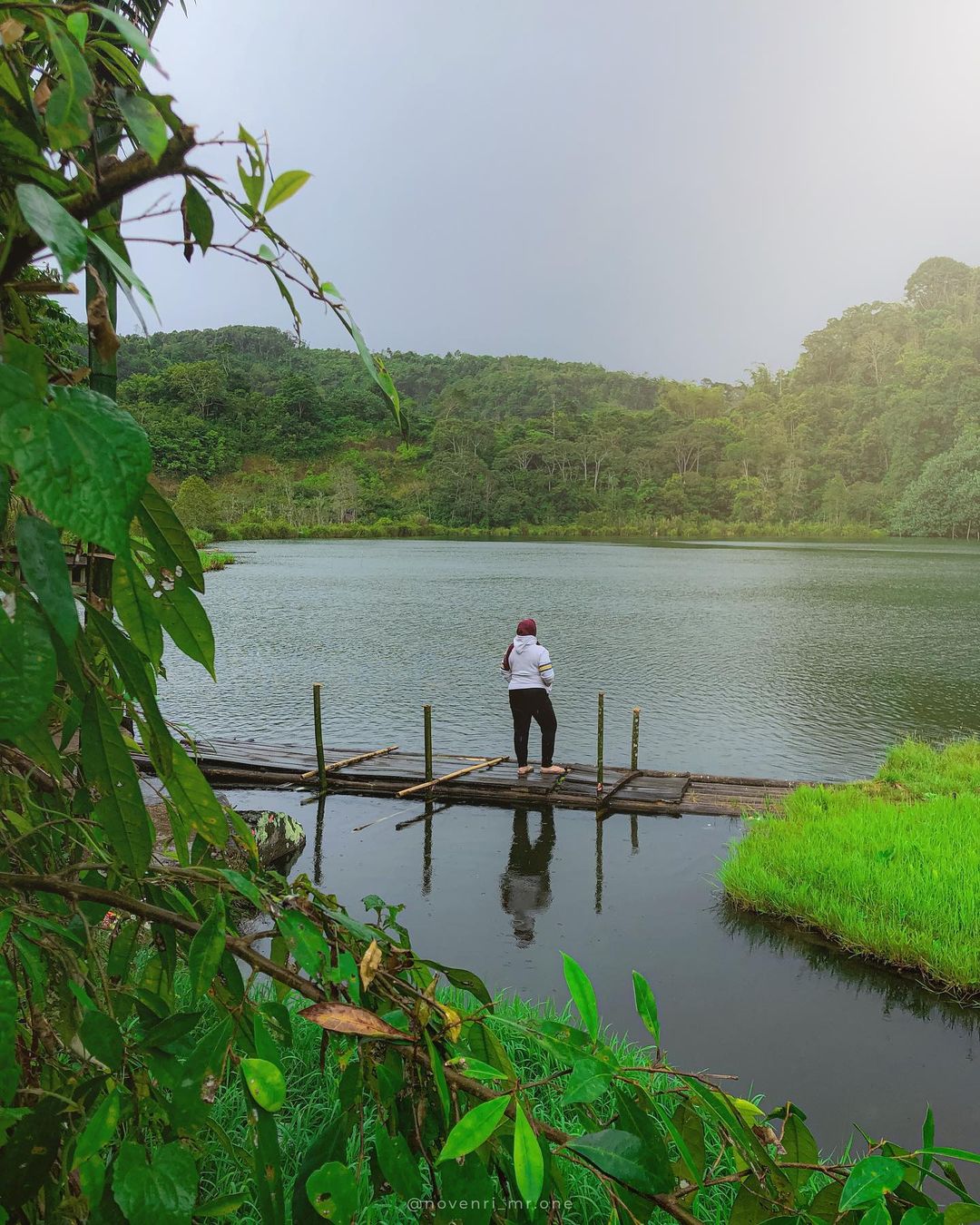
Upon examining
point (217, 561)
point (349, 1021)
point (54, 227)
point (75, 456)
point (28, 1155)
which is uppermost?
point (54, 227)

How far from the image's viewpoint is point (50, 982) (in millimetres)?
861

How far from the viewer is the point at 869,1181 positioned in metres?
0.53

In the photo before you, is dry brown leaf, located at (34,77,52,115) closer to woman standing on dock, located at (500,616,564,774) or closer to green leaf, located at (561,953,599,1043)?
green leaf, located at (561,953,599,1043)

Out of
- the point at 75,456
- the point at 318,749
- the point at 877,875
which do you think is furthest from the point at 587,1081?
the point at 318,749

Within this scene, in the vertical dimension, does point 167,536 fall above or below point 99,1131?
above

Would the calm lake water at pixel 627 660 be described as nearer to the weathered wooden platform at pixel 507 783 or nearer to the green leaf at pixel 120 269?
the weathered wooden platform at pixel 507 783

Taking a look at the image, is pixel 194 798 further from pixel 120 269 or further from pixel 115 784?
pixel 120 269

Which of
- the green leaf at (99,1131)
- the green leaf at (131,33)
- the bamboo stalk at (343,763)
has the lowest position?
the bamboo stalk at (343,763)

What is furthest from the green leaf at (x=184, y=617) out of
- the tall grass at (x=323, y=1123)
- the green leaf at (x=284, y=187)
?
the tall grass at (x=323, y=1123)

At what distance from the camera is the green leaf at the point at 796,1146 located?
2.14 feet

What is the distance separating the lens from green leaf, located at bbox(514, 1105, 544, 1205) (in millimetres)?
472

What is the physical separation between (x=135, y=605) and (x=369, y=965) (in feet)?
0.97

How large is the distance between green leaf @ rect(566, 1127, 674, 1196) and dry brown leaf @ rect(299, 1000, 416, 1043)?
0.43ft

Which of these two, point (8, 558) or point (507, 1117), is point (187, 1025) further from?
point (8, 558)
